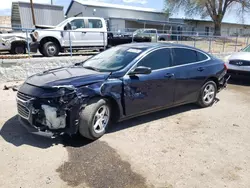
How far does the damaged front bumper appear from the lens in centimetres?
347

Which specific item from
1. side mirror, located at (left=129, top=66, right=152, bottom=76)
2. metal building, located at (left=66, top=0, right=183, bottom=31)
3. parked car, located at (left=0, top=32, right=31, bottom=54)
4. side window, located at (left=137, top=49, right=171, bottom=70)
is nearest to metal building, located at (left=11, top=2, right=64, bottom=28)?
metal building, located at (left=66, top=0, right=183, bottom=31)

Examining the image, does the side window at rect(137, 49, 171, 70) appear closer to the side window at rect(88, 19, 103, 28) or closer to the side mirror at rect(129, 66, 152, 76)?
the side mirror at rect(129, 66, 152, 76)

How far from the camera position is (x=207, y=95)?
586cm

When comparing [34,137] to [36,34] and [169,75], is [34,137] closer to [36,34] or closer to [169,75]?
[169,75]

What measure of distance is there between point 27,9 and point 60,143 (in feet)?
88.2

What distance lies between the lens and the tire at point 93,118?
12.0 feet

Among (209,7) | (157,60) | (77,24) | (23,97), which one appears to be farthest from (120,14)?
(23,97)

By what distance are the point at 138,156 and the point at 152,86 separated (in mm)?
1496

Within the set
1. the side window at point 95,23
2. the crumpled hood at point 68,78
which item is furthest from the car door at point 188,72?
the side window at point 95,23

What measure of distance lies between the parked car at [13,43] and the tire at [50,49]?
219cm

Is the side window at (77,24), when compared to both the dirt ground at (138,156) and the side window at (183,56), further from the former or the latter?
the side window at (183,56)

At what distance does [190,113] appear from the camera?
5.46m

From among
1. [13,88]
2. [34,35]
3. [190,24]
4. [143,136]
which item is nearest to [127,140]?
[143,136]

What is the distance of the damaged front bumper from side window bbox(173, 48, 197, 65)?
8.06 feet
